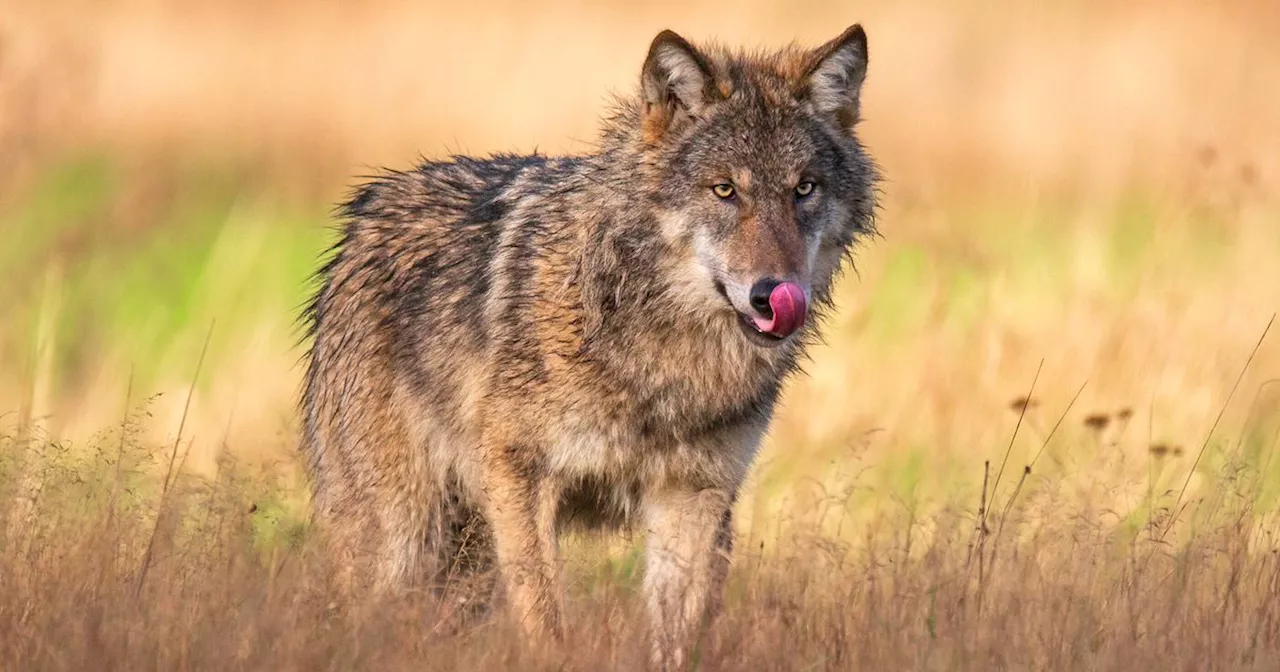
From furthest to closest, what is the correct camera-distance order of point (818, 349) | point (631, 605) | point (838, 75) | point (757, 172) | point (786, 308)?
point (818, 349), point (838, 75), point (631, 605), point (757, 172), point (786, 308)

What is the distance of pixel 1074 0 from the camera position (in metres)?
14.7

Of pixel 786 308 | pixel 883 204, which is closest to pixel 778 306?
pixel 786 308

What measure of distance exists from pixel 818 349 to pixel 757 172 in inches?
173

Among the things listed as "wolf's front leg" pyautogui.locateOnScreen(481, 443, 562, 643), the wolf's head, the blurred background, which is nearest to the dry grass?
"wolf's front leg" pyautogui.locateOnScreen(481, 443, 562, 643)

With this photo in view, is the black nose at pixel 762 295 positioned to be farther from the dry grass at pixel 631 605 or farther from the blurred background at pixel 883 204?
the blurred background at pixel 883 204

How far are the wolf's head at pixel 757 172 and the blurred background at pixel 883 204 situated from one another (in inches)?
78.7

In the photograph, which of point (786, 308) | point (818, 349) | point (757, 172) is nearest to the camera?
point (786, 308)

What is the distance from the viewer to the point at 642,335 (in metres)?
5.62

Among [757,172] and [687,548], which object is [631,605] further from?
[757,172]

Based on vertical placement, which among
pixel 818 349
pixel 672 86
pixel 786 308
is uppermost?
pixel 672 86

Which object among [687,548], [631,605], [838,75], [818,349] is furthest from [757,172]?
[818,349]

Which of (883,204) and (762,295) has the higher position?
(883,204)

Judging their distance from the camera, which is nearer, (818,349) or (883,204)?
(818,349)

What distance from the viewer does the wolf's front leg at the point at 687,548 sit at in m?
5.50
